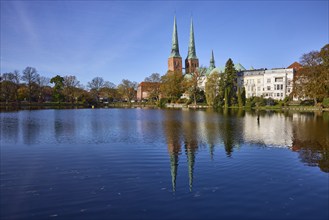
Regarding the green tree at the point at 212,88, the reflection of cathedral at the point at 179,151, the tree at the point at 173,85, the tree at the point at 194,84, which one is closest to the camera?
the reflection of cathedral at the point at 179,151

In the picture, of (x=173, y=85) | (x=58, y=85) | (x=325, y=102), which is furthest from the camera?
(x=58, y=85)

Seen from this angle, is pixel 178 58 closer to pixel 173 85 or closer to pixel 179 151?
pixel 173 85

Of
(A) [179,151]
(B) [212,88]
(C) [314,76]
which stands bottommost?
(A) [179,151]

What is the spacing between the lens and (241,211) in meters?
8.02

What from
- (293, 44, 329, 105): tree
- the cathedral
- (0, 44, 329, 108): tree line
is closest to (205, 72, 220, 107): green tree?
(0, 44, 329, 108): tree line

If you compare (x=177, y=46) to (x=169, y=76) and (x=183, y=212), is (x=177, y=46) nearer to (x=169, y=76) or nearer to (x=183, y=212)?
(x=169, y=76)

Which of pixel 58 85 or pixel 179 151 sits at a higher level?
pixel 58 85

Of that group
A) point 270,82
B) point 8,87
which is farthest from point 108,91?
point 270,82

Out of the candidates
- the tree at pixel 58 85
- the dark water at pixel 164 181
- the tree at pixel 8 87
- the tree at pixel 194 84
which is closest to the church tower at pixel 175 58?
the tree at pixel 194 84

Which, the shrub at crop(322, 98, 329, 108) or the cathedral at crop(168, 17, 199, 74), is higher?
the cathedral at crop(168, 17, 199, 74)

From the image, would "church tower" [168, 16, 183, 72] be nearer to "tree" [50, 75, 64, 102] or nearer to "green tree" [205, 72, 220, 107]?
"green tree" [205, 72, 220, 107]

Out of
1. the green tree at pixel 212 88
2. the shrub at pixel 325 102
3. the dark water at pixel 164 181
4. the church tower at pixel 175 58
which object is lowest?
the dark water at pixel 164 181

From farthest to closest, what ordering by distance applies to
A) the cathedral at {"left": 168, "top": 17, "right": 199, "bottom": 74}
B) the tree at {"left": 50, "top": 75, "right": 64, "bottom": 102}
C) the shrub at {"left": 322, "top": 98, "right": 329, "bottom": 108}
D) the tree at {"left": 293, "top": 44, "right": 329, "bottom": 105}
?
the cathedral at {"left": 168, "top": 17, "right": 199, "bottom": 74}
the tree at {"left": 50, "top": 75, "right": 64, "bottom": 102}
the shrub at {"left": 322, "top": 98, "right": 329, "bottom": 108}
the tree at {"left": 293, "top": 44, "right": 329, "bottom": 105}

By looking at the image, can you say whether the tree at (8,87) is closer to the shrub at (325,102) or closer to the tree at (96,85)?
the tree at (96,85)
